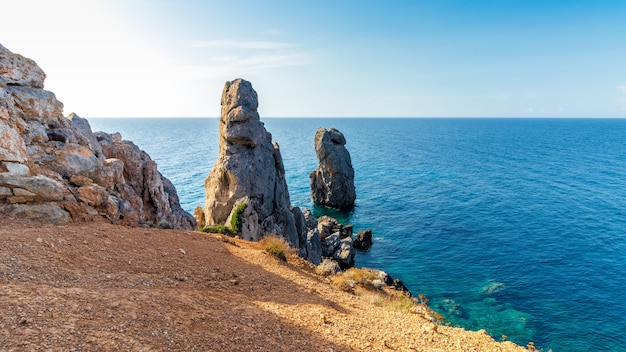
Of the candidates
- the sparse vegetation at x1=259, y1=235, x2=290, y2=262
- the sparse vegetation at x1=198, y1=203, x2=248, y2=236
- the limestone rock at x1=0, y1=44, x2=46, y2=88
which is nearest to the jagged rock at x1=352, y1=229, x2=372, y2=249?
the sparse vegetation at x1=198, y1=203, x2=248, y2=236

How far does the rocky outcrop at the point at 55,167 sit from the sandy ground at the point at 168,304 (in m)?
1.39

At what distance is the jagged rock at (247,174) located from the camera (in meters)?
32.8

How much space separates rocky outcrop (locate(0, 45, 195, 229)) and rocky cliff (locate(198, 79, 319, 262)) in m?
9.76

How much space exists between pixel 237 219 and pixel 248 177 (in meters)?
6.31

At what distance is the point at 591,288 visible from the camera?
34.4 meters

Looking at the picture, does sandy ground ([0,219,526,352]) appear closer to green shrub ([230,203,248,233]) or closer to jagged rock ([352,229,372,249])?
green shrub ([230,203,248,233])

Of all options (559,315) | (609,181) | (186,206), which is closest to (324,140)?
(186,206)

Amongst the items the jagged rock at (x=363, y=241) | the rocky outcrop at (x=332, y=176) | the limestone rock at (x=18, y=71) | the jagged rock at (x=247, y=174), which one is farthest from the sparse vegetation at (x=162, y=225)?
the rocky outcrop at (x=332, y=176)

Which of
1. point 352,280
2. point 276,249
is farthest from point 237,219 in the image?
point 352,280

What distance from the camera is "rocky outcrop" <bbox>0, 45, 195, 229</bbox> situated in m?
14.7

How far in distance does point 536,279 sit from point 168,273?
38.1 meters

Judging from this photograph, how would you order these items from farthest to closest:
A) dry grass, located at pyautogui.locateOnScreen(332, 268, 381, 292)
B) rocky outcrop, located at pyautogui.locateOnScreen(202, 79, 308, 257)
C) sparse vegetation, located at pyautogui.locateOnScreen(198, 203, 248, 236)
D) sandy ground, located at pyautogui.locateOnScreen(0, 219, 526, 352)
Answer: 1. rocky outcrop, located at pyautogui.locateOnScreen(202, 79, 308, 257)
2. sparse vegetation, located at pyautogui.locateOnScreen(198, 203, 248, 236)
3. dry grass, located at pyautogui.locateOnScreen(332, 268, 381, 292)
4. sandy ground, located at pyautogui.locateOnScreen(0, 219, 526, 352)

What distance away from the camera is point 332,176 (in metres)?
68.1

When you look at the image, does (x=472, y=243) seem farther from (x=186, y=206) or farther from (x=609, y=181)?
(x=609, y=181)
